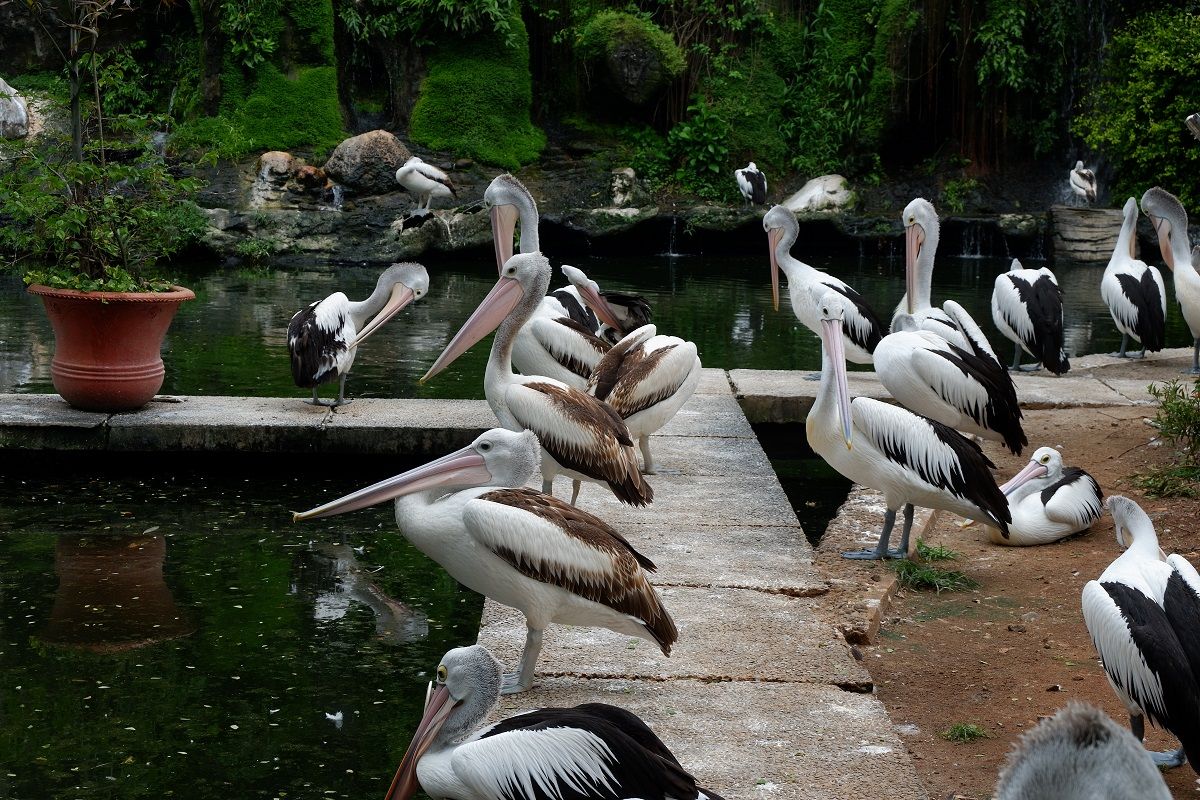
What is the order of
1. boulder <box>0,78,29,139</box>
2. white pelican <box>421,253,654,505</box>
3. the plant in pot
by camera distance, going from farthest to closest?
boulder <box>0,78,29,139</box> → the plant in pot → white pelican <box>421,253,654,505</box>

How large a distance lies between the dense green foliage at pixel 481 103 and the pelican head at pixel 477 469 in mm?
16158

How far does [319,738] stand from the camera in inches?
150

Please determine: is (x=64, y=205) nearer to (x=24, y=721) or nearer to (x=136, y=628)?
(x=136, y=628)

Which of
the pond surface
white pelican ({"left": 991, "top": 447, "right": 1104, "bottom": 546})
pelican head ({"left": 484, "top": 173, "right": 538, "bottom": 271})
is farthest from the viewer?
the pond surface

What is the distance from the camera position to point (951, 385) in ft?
20.4

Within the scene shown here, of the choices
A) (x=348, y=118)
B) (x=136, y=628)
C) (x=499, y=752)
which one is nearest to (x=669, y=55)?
(x=348, y=118)

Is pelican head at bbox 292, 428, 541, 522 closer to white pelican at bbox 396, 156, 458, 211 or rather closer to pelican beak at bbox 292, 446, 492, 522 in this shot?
pelican beak at bbox 292, 446, 492, 522

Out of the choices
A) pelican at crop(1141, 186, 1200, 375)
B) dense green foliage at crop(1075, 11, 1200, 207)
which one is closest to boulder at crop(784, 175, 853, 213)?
dense green foliage at crop(1075, 11, 1200, 207)

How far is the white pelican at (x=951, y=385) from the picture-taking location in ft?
20.4

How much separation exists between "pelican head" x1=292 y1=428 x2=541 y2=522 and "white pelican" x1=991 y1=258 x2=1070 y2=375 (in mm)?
5906

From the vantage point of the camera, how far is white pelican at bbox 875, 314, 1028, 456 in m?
6.21

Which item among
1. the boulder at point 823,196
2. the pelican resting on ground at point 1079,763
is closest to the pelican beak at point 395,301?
the pelican resting on ground at point 1079,763

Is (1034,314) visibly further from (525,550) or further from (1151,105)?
(1151,105)

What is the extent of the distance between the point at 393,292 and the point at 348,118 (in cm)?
1365
